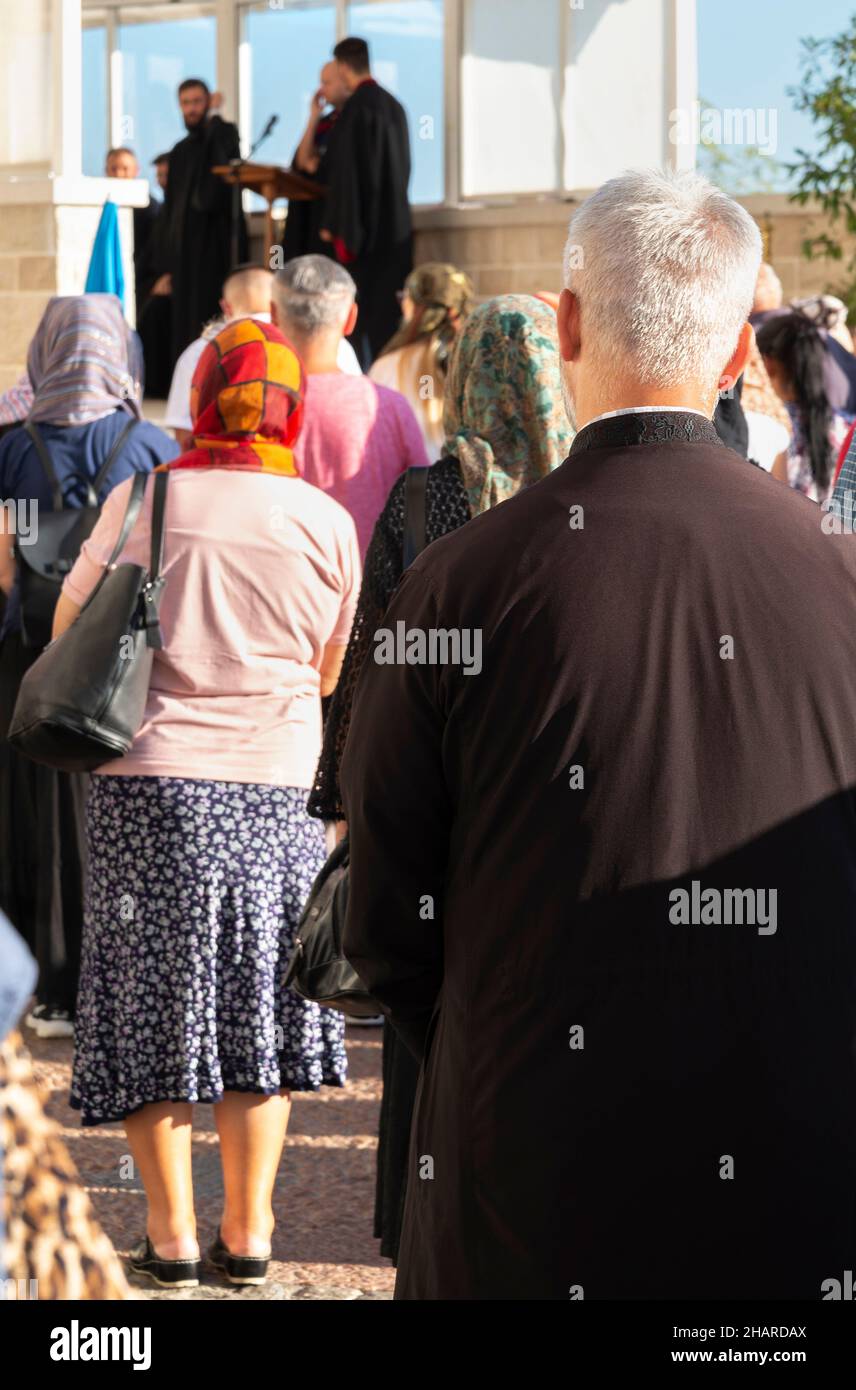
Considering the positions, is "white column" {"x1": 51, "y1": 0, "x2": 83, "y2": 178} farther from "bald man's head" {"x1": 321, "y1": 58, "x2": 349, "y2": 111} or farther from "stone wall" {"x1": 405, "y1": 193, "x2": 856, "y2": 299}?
"stone wall" {"x1": 405, "y1": 193, "x2": 856, "y2": 299}

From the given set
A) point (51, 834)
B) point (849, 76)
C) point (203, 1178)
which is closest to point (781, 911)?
point (203, 1178)

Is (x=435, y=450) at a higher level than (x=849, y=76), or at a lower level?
lower

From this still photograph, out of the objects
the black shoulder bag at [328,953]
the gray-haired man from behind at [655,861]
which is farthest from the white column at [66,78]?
the gray-haired man from behind at [655,861]

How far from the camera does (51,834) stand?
5.93 metres

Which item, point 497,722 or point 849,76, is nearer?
point 497,722

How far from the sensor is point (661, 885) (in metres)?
2.03

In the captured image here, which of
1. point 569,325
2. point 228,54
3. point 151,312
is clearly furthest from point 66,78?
point 569,325

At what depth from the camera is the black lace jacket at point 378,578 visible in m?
3.30

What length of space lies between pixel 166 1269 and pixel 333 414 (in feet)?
8.87

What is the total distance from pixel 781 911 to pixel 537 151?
11.9 m

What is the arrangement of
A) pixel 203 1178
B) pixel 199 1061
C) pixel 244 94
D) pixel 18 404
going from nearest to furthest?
pixel 199 1061
pixel 203 1178
pixel 18 404
pixel 244 94

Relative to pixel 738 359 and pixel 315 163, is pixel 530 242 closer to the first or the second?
pixel 315 163

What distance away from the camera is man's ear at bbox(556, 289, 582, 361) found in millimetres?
2201
